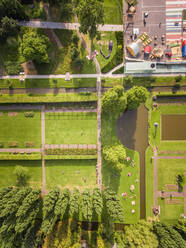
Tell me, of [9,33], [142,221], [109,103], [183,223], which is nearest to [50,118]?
[109,103]

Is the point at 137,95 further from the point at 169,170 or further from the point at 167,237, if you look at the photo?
the point at 167,237

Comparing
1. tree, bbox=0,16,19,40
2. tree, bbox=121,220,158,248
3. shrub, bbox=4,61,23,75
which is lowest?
tree, bbox=121,220,158,248

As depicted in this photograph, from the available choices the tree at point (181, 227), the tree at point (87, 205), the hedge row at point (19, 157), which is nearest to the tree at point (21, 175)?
the hedge row at point (19, 157)

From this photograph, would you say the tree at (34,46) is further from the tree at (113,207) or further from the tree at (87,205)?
the tree at (113,207)

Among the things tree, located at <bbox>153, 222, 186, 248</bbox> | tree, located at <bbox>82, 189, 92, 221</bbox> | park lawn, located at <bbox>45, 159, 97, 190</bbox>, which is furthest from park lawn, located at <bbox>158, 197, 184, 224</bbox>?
tree, located at <bbox>82, 189, 92, 221</bbox>

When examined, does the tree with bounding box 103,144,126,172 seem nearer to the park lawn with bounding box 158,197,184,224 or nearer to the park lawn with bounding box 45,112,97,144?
the park lawn with bounding box 45,112,97,144

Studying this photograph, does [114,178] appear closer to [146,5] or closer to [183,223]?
[183,223]
